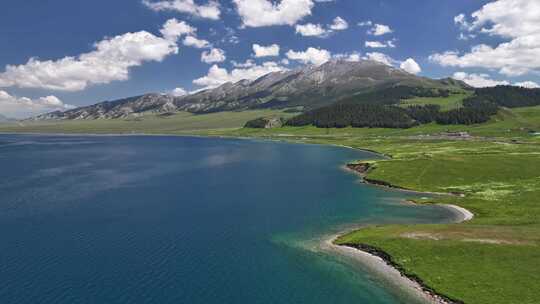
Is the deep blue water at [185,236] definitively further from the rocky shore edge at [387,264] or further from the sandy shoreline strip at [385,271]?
the rocky shore edge at [387,264]

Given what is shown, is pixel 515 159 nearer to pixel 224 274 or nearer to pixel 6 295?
pixel 224 274

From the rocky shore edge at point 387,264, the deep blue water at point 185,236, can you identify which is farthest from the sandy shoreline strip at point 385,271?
the deep blue water at point 185,236

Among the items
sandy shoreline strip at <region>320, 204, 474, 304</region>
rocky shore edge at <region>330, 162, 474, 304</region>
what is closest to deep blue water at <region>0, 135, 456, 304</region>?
sandy shoreline strip at <region>320, 204, 474, 304</region>

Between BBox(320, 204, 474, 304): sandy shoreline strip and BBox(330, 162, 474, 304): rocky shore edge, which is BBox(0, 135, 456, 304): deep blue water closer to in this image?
BBox(320, 204, 474, 304): sandy shoreline strip

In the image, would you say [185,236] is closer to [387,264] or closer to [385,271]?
[387,264]

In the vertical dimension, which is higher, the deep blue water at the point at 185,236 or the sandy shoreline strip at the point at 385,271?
the sandy shoreline strip at the point at 385,271

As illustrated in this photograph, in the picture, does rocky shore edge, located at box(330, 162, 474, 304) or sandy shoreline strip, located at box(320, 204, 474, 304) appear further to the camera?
sandy shoreline strip, located at box(320, 204, 474, 304)

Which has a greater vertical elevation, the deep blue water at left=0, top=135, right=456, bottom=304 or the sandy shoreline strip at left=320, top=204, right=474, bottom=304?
the sandy shoreline strip at left=320, top=204, right=474, bottom=304

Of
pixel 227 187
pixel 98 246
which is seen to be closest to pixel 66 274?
pixel 98 246
